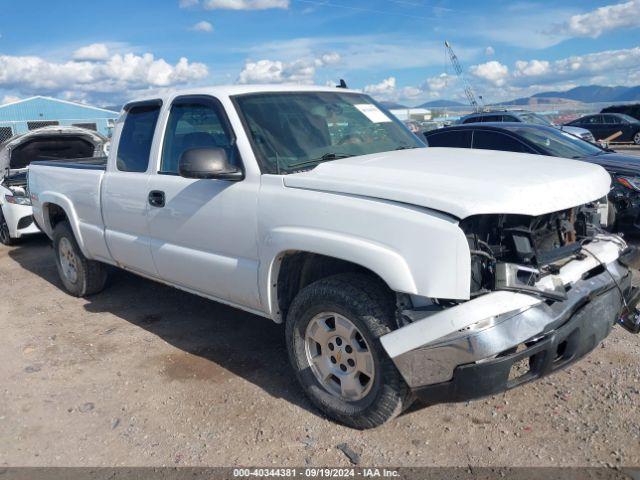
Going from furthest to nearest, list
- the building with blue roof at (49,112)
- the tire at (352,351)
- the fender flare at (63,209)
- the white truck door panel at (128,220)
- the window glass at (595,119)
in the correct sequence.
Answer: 1. the building with blue roof at (49,112)
2. the window glass at (595,119)
3. the fender flare at (63,209)
4. the white truck door panel at (128,220)
5. the tire at (352,351)

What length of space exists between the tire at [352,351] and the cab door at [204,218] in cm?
47

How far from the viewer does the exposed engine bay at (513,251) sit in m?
2.72

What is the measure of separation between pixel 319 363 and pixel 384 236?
3.26ft

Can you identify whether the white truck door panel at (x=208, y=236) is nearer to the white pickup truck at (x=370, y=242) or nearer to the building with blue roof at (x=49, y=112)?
the white pickup truck at (x=370, y=242)

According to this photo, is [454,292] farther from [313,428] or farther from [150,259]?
[150,259]

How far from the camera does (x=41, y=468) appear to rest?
3.07 meters

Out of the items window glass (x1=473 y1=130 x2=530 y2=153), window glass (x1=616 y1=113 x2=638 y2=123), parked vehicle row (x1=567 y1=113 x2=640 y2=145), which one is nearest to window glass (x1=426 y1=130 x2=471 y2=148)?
window glass (x1=473 y1=130 x2=530 y2=153)

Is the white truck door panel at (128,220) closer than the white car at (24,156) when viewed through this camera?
Yes

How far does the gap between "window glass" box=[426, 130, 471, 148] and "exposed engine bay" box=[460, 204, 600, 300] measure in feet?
19.2

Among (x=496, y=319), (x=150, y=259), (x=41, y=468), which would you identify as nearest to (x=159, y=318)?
(x=150, y=259)

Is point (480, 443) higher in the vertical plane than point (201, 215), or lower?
lower

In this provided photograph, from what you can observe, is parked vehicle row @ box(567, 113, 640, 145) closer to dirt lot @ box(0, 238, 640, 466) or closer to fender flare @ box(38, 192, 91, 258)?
dirt lot @ box(0, 238, 640, 466)

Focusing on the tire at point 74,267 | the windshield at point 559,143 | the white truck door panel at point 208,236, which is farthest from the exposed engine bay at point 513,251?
the windshield at point 559,143

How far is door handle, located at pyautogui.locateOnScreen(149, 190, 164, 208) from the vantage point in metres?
4.13
